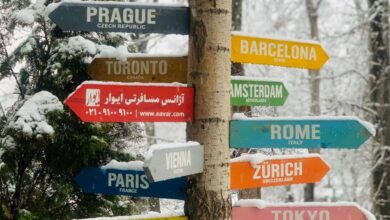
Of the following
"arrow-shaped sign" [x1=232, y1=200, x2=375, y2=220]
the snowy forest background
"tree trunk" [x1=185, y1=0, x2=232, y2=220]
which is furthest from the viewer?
the snowy forest background

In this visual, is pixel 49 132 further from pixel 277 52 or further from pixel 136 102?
pixel 277 52

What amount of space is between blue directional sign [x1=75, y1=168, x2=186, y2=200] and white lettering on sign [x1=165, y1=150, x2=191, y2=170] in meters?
0.33

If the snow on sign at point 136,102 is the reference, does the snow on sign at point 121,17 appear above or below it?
above

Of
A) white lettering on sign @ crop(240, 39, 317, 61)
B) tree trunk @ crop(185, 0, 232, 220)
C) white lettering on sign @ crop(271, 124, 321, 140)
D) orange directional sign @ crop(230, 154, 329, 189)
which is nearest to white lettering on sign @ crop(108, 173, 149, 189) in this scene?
tree trunk @ crop(185, 0, 232, 220)

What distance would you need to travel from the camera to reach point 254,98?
10.9ft

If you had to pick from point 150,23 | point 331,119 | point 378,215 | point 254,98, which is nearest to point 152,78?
point 150,23

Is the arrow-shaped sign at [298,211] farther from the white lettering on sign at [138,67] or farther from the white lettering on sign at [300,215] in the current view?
the white lettering on sign at [138,67]

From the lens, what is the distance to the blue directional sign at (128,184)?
2846mm

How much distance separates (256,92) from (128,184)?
2.90 feet

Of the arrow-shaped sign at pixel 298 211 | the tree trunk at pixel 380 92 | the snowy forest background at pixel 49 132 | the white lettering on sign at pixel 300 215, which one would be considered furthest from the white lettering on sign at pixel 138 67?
the tree trunk at pixel 380 92

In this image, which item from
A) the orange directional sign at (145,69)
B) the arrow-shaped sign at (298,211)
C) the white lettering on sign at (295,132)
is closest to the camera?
the arrow-shaped sign at (298,211)

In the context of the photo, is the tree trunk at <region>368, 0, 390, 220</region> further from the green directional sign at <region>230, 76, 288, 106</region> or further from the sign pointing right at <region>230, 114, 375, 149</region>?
the sign pointing right at <region>230, 114, 375, 149</region>

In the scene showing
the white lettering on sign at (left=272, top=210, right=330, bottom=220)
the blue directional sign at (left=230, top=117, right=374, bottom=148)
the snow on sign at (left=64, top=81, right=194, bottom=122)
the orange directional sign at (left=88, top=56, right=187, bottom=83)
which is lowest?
the white lettering on sign at (left=272, top=210, right=330, bottom=220)

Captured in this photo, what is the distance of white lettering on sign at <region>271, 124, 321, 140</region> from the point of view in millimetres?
2871
